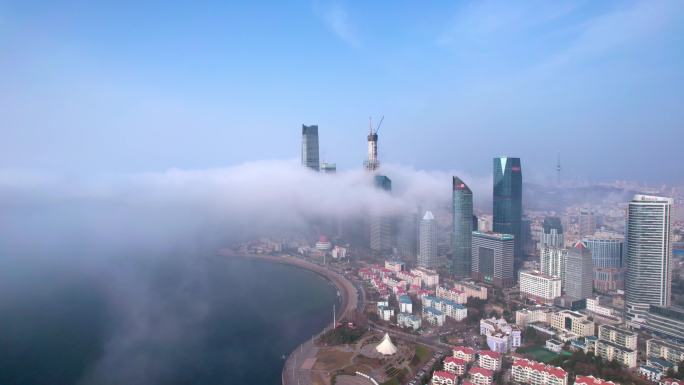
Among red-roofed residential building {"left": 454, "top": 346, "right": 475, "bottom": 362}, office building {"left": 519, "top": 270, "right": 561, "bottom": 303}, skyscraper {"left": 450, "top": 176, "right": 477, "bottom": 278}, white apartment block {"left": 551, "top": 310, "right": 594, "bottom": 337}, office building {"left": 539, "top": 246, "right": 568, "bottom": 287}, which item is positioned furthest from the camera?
skyscraper {"left": 450, "top": 176, "right": 477, "bottom": 278}

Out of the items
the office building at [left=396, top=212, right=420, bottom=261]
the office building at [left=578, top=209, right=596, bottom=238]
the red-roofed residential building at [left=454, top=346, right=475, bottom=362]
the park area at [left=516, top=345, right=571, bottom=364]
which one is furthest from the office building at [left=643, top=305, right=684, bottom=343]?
the office building at [left=578, top=209, right=596, bottom=238]

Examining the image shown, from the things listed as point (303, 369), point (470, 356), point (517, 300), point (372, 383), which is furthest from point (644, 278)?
point (303, 369)

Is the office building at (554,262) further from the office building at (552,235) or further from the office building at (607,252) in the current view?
the office building at (552,235)

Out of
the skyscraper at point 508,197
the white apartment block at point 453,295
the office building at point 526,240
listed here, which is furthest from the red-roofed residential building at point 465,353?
the office building at point 526,240

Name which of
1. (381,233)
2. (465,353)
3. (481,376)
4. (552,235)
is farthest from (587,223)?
(481,376)

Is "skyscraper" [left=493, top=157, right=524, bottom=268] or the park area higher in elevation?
"skyscraper" [left=493, top=157, right=524, bottom=268]

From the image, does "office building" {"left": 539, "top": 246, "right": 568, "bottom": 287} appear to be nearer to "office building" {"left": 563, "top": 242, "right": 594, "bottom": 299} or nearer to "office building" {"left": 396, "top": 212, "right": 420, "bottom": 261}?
"office building" {"left": 563, "top": 242, "right": 594, "bottom": 299}
